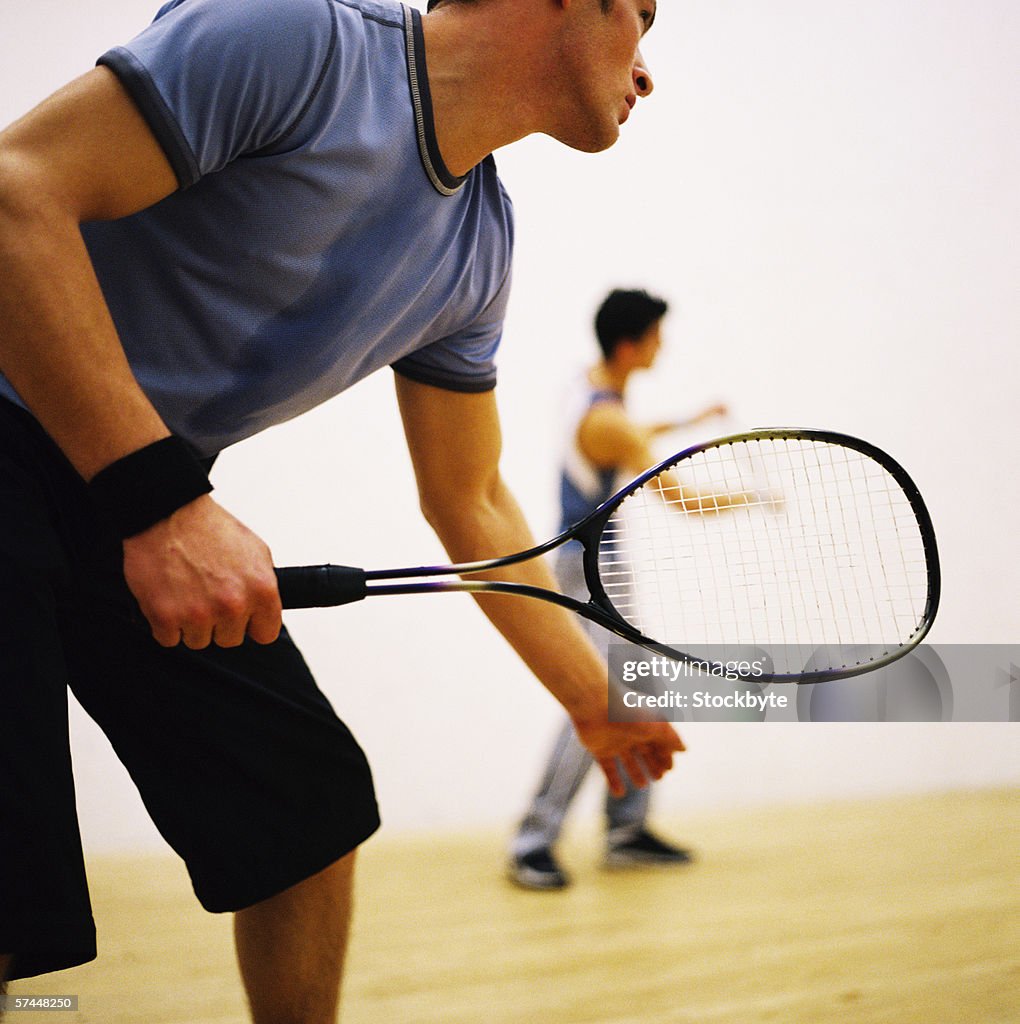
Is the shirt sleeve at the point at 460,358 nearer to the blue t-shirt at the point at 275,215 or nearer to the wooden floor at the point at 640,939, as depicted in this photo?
the blue t-shirt at the point at 275,215

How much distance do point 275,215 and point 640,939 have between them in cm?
134

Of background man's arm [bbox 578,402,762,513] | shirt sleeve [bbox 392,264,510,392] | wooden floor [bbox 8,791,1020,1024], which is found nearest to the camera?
shirt sleeve [bbox 392,264,510,392]

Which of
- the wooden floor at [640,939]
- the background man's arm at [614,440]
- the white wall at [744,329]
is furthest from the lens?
the white wall at [744,329]

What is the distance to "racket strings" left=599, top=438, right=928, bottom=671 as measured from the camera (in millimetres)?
1219

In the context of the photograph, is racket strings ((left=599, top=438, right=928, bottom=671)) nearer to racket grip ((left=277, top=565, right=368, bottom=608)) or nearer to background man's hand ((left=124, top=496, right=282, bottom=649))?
racket grip ((left=277, top=565, right=368, bottom=608))

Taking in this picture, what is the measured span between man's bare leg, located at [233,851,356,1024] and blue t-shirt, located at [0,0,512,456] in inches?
15.1

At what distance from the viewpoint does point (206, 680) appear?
85 centimetres

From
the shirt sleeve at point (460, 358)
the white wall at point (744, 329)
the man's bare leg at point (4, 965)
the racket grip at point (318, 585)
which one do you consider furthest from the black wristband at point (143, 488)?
the white wall at point (744, 329)

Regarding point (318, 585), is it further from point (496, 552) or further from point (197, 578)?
point (496, 552)

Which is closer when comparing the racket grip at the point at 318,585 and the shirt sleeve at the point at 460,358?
the racket grip at the point at 318,585

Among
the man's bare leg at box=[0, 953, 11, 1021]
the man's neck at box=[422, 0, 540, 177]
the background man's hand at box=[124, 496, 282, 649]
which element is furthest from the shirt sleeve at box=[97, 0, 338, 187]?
the man's bare leg at box=[0, 953, 11, 1021]

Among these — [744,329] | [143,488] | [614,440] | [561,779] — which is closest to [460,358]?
[143,488]

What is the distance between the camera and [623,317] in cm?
203

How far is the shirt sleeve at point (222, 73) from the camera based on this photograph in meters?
0.63
